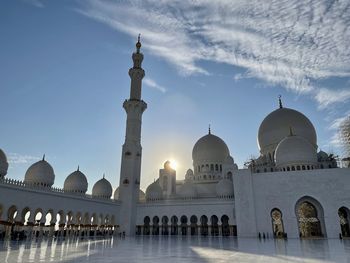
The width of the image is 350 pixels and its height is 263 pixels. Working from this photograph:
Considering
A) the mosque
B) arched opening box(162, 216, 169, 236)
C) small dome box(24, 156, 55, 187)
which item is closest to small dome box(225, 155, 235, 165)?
the mosque

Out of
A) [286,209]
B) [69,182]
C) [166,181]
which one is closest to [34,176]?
[69,182]

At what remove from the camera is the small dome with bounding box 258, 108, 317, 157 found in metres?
28.0

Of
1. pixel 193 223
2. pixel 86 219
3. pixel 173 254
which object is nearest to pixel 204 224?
pixel 193 223

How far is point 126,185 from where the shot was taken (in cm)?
2841

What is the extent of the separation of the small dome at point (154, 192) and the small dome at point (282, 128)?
39.7 ft

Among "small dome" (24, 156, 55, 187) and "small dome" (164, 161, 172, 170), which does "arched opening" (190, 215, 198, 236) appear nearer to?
"small dome" (164, 161, 172, 170)

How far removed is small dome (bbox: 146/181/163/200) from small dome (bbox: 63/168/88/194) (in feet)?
22.3

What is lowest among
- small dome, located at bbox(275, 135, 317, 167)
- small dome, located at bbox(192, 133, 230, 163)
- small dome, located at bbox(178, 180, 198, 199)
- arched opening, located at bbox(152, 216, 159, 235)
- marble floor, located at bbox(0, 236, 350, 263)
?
marble floor, located at bbox(0, 236, 350, 263)

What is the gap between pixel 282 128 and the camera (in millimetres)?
28297

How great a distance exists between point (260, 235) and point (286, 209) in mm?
2983

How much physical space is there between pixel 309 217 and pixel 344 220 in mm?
2541

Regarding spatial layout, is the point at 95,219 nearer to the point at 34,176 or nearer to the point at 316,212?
the point at 34,176

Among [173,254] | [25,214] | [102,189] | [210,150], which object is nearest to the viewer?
[173,254]

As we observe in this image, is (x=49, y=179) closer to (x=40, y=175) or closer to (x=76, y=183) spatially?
(x=40, y=175)
